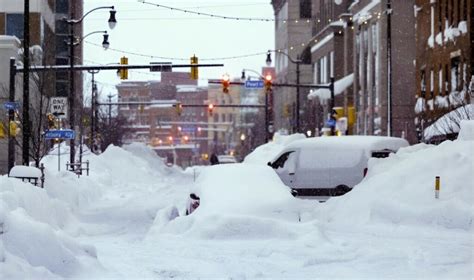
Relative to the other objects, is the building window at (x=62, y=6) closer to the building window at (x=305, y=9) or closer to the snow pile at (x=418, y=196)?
the building window at (x=305, y=9)

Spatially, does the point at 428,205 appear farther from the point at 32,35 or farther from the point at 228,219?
the point at 32,35

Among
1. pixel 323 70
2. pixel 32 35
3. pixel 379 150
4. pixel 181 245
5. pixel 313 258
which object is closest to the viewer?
pixel 313 258

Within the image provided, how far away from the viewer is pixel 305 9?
Result: 117m

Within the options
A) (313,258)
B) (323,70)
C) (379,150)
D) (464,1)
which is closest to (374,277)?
(313,258)

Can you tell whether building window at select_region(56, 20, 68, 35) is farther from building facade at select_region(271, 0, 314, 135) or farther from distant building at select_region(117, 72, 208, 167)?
distant building at select_region(117, 72, 208, 167)

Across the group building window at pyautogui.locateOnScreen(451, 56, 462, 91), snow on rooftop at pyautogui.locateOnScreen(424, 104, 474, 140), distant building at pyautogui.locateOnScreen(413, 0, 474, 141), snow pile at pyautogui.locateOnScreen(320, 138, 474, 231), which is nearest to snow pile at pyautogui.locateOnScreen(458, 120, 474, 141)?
snow pile at pyautogui.locateOnScreen(320, 138, 474, 231)

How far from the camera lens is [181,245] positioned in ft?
45.2

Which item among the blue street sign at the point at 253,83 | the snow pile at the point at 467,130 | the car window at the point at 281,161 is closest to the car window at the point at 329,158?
the car window at the point at 281,161

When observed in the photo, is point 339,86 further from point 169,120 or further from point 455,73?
point 169,120

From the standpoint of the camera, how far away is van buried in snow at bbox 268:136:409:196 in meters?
24.6

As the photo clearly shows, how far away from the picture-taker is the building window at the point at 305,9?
11638 centimetres

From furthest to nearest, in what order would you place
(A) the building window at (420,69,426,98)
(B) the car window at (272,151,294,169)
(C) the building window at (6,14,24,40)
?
1. (C) the building window at (6,14,24,40)
2. (A) the building window at (420,69,426,98)
3. (B) the car window at (272,151,294,169)

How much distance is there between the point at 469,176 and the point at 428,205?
3.59 feet

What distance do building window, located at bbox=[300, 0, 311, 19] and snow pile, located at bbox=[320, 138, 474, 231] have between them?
322 ft
